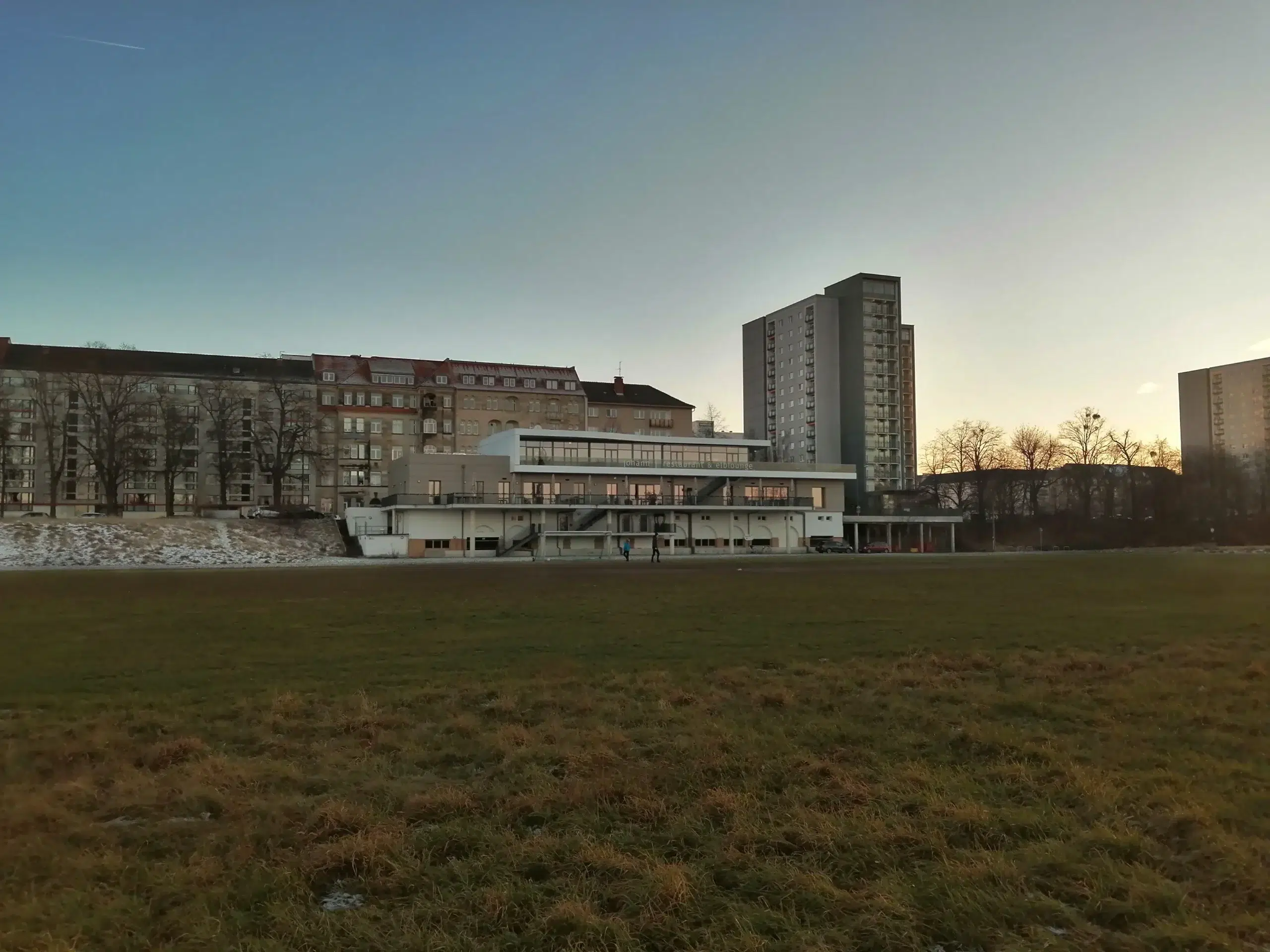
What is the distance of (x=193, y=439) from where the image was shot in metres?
98.2

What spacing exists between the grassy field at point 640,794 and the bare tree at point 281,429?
74.7 metres

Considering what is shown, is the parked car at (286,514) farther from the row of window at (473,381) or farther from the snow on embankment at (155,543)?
the row of window at (473,381)

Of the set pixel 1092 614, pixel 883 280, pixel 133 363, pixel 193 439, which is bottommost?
pixel 1092 614

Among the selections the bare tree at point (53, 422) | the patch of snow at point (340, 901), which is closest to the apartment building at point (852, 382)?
the bare tree at point (53, 422)

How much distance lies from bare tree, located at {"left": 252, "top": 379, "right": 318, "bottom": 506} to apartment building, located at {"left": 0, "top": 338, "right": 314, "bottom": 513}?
66cm

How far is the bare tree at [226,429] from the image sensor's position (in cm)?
8919

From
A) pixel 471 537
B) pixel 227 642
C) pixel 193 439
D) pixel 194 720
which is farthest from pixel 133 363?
pixel 194 720

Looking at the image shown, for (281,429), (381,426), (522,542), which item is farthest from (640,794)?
(381,426)

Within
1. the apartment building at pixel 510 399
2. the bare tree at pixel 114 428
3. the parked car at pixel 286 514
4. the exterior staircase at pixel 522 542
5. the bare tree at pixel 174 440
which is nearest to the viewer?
the bare tree at pixel 114 428

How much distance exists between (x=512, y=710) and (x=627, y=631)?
8.40 metres

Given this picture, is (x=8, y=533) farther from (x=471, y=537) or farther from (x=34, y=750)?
(x=34, y=750)

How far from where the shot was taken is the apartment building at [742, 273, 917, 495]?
13325 centimetres

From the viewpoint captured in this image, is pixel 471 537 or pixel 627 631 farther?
pixel 471 537

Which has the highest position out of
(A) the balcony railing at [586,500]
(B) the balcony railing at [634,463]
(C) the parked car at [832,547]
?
(B) the balcony railing at [634,463]
